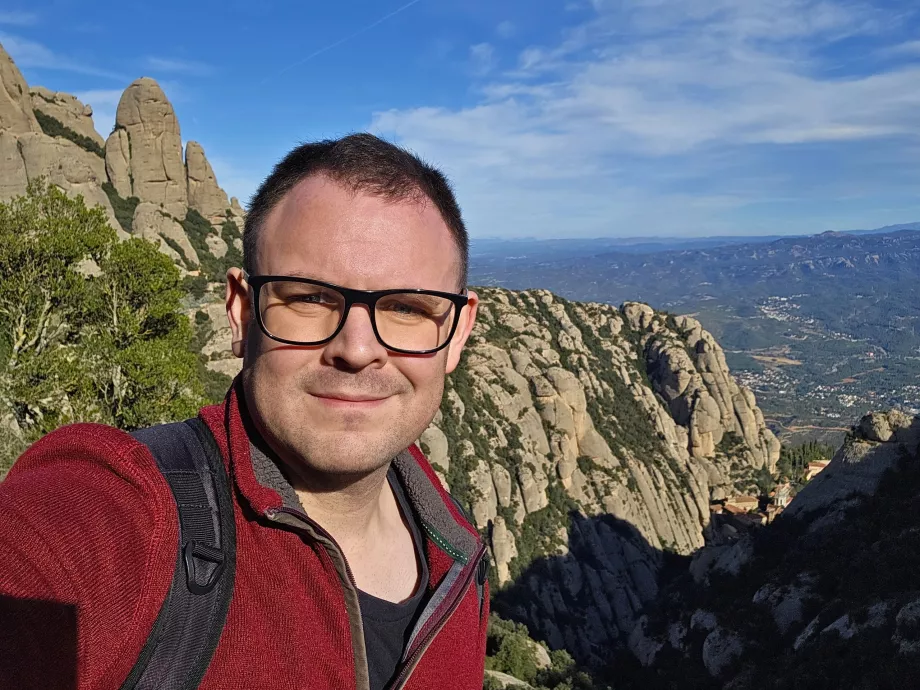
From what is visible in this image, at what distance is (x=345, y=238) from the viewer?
6.72 feet

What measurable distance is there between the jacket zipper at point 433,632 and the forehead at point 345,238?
4.78ft

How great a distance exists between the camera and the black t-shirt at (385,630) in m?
2.33

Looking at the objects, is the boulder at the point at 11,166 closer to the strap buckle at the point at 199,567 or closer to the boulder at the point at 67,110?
the boulder at the point at 67,110

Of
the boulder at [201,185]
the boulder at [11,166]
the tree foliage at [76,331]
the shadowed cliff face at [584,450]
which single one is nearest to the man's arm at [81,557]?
the tree foliage at [76,331]

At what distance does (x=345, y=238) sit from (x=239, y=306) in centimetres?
55

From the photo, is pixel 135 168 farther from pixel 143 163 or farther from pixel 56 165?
pixel 56 165

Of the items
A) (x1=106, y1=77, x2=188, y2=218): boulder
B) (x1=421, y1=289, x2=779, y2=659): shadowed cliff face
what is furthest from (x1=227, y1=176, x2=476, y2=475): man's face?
(x1=106, y1=77, x2=188, y2=218): boulder

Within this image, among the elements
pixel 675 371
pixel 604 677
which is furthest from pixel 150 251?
pixel 675 371

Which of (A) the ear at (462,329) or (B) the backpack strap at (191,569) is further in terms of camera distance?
(A) the ear at (462,329)

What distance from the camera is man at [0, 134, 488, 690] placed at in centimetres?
151

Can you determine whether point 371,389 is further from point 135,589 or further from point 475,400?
point 475,400

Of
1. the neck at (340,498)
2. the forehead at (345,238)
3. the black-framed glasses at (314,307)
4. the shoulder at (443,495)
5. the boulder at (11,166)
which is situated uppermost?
the boulder at (11,166)

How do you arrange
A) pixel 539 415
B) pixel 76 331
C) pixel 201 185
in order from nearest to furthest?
pixel 76 331 < pixel 539 415 < pixel 201 185

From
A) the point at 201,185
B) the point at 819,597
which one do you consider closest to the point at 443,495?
the point at 819,597
